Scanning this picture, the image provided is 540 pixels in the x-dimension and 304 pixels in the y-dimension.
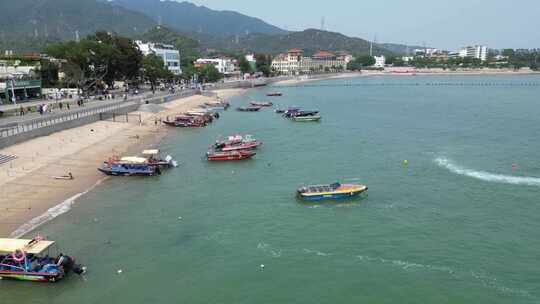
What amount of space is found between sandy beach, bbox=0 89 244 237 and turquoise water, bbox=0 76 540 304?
6.29 feet

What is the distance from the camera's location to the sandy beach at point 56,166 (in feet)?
112

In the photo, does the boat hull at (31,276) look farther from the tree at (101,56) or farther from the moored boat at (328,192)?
Answer: the tree at (101,56)

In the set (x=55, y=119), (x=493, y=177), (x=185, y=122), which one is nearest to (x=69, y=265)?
(x=493, y=177)

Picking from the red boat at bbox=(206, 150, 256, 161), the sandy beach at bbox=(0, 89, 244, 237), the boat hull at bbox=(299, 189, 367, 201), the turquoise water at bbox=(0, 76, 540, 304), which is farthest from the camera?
the red boat at bbox=(206, 150, 256, 161)

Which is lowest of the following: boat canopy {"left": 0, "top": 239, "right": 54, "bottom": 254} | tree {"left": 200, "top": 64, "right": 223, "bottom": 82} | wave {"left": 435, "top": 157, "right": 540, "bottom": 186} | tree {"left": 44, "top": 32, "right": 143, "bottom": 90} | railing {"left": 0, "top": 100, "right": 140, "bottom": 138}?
wave {"left": 435, "top": 157, "right": 540, "bottom": 186}

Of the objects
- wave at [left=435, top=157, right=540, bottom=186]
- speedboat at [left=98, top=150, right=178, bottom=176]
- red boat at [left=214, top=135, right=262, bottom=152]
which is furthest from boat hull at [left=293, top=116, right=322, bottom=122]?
speedboat at [left=98, top=150, right=178, bottom=176]

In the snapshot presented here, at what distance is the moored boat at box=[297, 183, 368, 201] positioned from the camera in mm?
38562

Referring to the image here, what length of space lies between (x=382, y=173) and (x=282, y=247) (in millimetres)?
20840

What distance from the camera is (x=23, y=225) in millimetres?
31750

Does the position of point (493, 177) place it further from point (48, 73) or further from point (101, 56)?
point (48, 73)

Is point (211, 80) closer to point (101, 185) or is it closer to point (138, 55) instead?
point (138, 55)

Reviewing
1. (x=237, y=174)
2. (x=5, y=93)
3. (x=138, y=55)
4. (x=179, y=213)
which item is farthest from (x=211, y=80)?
(x=179, y=213)

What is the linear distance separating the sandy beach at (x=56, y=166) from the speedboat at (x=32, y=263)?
4686 mm

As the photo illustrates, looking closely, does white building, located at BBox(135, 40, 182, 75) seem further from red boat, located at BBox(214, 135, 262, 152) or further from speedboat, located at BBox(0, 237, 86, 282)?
speedboat, located at BBox(0, 237, 86, 282)
